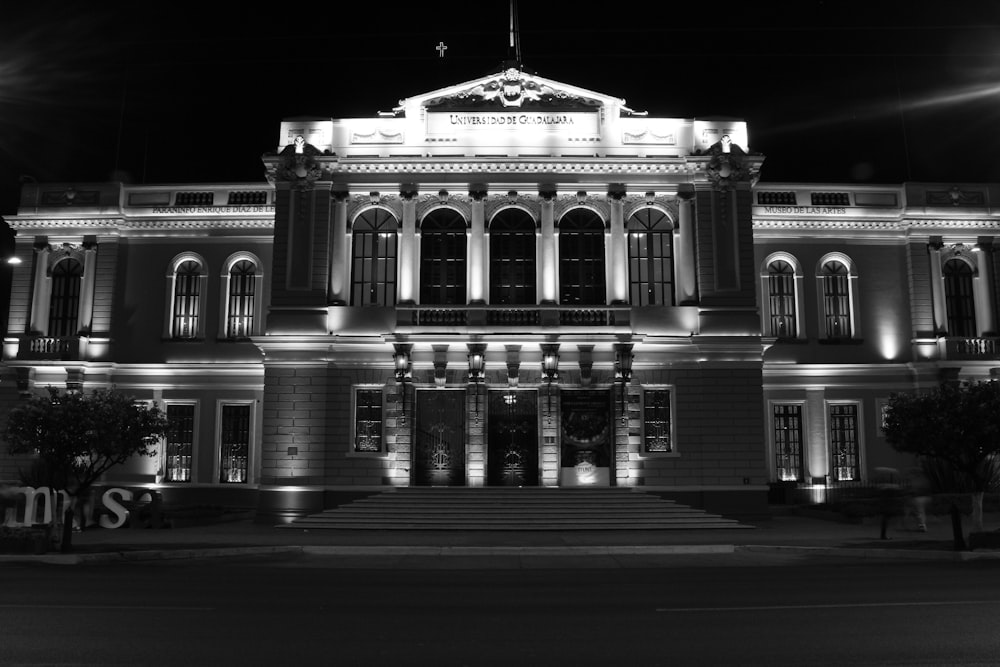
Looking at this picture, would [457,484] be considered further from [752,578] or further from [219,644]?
[219,644]

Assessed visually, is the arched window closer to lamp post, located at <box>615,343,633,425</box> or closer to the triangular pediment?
the triangular pediment

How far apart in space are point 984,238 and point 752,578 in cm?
2585

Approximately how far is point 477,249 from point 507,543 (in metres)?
12.4

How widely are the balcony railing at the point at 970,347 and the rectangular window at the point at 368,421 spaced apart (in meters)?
21.8

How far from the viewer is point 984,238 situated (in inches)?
1396

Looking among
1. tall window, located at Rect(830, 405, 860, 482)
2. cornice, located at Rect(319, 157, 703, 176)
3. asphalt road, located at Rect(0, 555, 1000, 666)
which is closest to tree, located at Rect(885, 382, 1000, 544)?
asphalt road, located at Rect(0, 555, 1000, 666)

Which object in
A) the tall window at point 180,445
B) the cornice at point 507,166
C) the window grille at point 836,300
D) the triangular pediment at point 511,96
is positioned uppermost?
the triangular pediment at point 511,96

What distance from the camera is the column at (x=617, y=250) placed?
1252 inches

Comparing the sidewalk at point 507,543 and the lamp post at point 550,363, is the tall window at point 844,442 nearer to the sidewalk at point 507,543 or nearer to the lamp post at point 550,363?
the sidewalk at point 507,543

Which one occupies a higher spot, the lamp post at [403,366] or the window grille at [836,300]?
the window grille at [836,300]

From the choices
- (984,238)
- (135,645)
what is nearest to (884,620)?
(135,645)

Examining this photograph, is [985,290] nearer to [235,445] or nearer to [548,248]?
[548,248]

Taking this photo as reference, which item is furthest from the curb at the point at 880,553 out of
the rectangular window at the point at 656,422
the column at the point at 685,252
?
the column at the point at 685,252

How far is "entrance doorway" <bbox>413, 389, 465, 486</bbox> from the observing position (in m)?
31.1
